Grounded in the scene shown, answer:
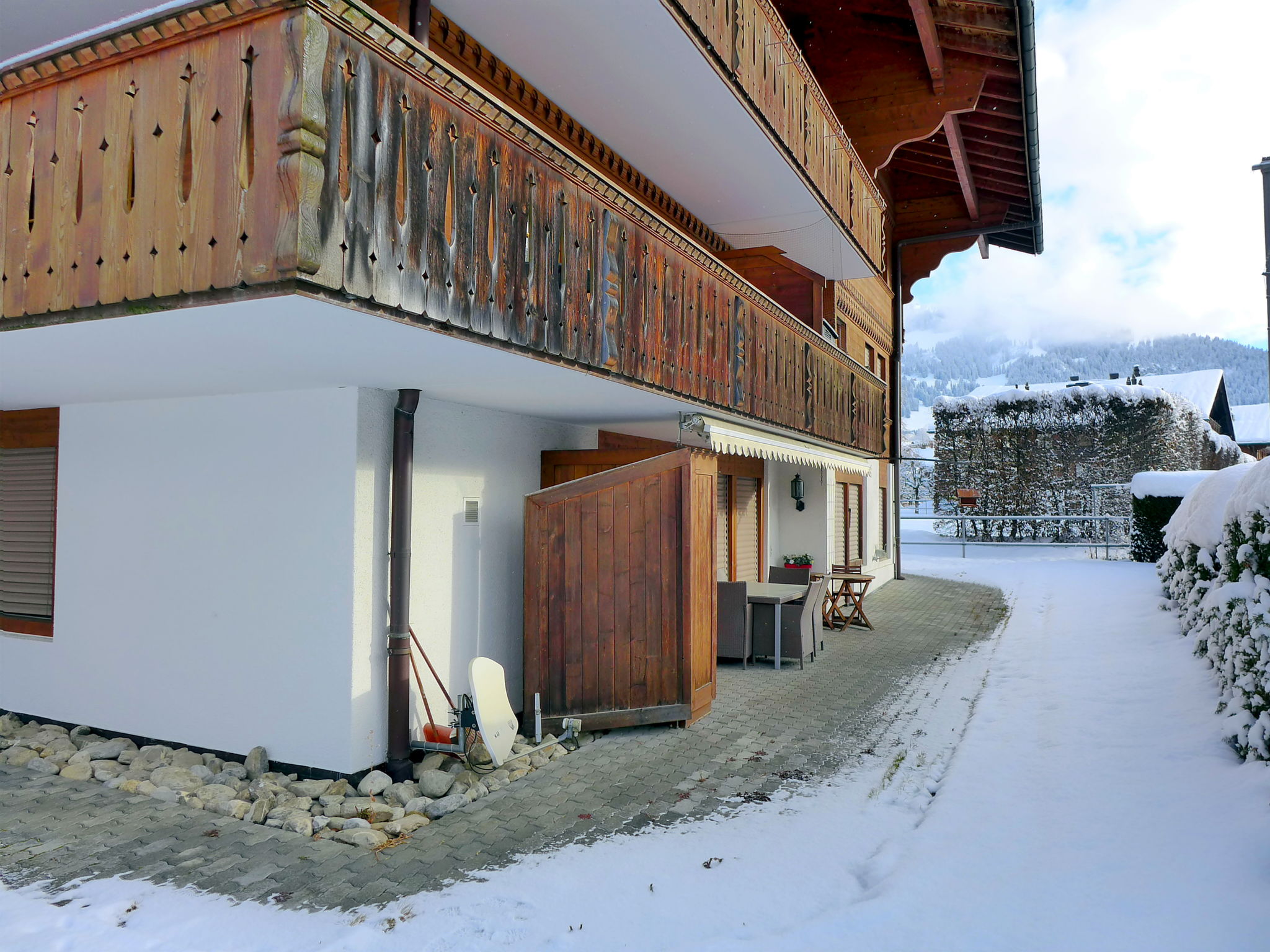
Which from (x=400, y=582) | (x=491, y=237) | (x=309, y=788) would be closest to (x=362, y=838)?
(x=309, y=788)

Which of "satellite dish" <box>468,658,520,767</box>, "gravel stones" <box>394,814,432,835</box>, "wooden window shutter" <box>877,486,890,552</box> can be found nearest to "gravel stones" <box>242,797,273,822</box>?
"gravel stones" <box>394,814,432,835</box>

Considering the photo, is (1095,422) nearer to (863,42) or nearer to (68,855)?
(863,42)

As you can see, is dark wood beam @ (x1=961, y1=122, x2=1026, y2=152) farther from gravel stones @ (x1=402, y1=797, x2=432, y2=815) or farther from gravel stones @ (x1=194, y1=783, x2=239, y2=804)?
gravel stones @ (x1=194, y1=783, x2=239, y2=804)

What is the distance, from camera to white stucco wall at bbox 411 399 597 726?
6703 mm

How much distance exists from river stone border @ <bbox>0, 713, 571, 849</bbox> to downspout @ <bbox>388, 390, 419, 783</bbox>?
0.85 feet

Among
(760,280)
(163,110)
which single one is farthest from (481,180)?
(760,280)

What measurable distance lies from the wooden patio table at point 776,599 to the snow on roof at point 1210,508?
4.21m

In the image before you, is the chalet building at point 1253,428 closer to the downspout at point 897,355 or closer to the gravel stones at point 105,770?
the downspout at point 897,355

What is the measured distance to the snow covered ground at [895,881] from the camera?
Result: 12.1ft

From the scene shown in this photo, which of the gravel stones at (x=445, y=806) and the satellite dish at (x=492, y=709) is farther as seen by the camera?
the satellite dish at (x=492, y=709)

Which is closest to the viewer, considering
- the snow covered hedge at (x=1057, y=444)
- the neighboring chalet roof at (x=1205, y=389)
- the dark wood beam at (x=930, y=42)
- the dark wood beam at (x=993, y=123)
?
the dark wood beam at (x=930, y=42)

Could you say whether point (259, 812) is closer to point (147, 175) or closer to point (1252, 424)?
point (147, 175)

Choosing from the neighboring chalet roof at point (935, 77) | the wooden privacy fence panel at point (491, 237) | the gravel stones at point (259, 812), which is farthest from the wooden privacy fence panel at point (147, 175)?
the neighboring chalet roof at point (935, 77)

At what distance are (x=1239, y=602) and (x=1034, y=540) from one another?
878 inches
